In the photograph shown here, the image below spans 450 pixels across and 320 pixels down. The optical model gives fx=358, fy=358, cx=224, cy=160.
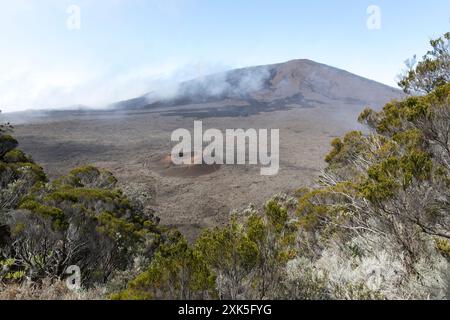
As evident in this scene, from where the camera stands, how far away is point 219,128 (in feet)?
180

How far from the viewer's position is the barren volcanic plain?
26156 mm

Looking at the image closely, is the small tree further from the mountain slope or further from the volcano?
the mountain slope

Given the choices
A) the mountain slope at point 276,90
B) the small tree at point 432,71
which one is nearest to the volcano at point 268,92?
the mountain slope at point 276,90

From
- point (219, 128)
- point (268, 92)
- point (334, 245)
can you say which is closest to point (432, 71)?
point (334, 245)

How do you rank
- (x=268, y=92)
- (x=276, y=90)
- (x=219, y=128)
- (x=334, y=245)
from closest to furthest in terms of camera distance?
(x=334, y=245) < (x=219, y=128) < (x=268, y=92) < (x=276, y=90)

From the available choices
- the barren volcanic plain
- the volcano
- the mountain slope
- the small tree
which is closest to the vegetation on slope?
the small tree

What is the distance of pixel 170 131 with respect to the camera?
5303cm

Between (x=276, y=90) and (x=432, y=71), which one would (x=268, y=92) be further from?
(x=432, y=71)

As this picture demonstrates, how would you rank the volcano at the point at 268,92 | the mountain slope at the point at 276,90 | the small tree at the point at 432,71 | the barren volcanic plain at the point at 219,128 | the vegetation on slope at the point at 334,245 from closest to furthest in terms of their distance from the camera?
1. the vegetation on slope at the point at 334,245
2. the small tree at the point at 432,71
3. the barren volcanic plain at the point at 219,128
4. the volcano at the point at 268,92
5. the mountain slope at the point at 276,90

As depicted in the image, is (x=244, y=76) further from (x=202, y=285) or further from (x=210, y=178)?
(x=202, y=285)

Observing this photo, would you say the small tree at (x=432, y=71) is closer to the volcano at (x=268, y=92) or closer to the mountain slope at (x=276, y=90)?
the volcano at (x=268, y=92)

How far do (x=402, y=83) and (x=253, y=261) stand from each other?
27.1ft

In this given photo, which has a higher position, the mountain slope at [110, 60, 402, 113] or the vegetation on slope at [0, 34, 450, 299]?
the mountain slope at [110, 60, 402, 113]

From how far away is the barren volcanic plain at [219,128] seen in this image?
26156 mm
